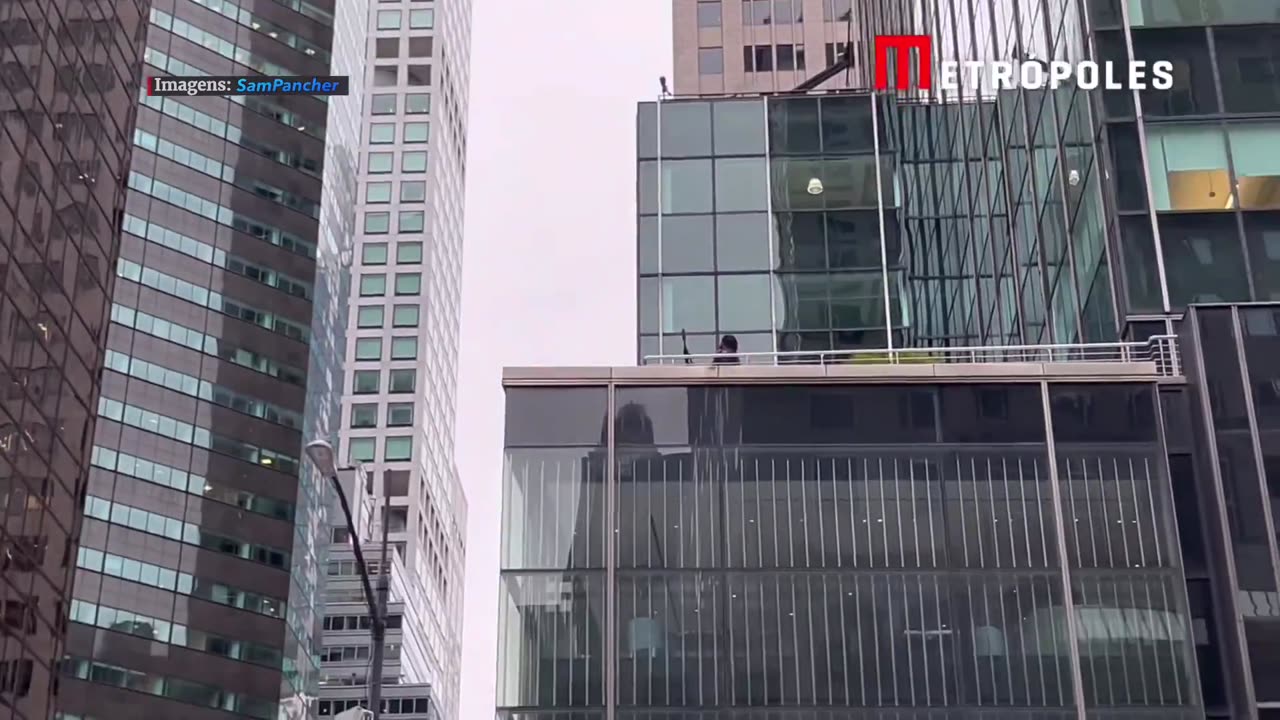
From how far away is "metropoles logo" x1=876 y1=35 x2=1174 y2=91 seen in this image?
3044cm

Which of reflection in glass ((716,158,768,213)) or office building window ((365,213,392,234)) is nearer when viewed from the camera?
reflection in glass ((716,158,768,213))

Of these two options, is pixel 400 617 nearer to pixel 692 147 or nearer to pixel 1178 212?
pixel 692 147

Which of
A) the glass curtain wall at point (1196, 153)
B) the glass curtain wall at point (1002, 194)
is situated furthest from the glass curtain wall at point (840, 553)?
the glass curtain wall at point (1002, 194)

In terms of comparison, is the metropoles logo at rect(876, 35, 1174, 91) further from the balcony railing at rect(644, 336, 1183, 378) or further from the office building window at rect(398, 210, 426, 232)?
the office building window at rect(398, 210, 426, 232)

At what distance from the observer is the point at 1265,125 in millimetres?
30359

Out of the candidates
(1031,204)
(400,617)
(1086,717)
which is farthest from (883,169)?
(400,617)

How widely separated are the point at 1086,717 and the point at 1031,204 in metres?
12.7

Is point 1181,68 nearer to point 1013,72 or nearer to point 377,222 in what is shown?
point 1013,72

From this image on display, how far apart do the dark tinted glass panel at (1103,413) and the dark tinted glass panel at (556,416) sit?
732 centimetres

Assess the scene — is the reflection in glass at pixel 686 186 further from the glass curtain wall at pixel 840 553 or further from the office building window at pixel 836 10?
the office building window at pixel 836 10

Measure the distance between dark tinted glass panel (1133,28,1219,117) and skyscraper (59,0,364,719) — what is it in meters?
70.2

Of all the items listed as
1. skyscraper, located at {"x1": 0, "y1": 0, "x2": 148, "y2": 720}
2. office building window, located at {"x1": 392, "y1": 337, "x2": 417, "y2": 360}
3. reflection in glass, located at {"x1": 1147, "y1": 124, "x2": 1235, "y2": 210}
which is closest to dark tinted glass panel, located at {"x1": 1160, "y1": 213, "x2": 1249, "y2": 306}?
reflection in glass, located at {"x1": 1147, "y1": 124, "x2": 1235, "y2": 210}

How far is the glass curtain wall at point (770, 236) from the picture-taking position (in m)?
49.4

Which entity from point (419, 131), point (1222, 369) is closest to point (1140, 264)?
point (1222, 369)
